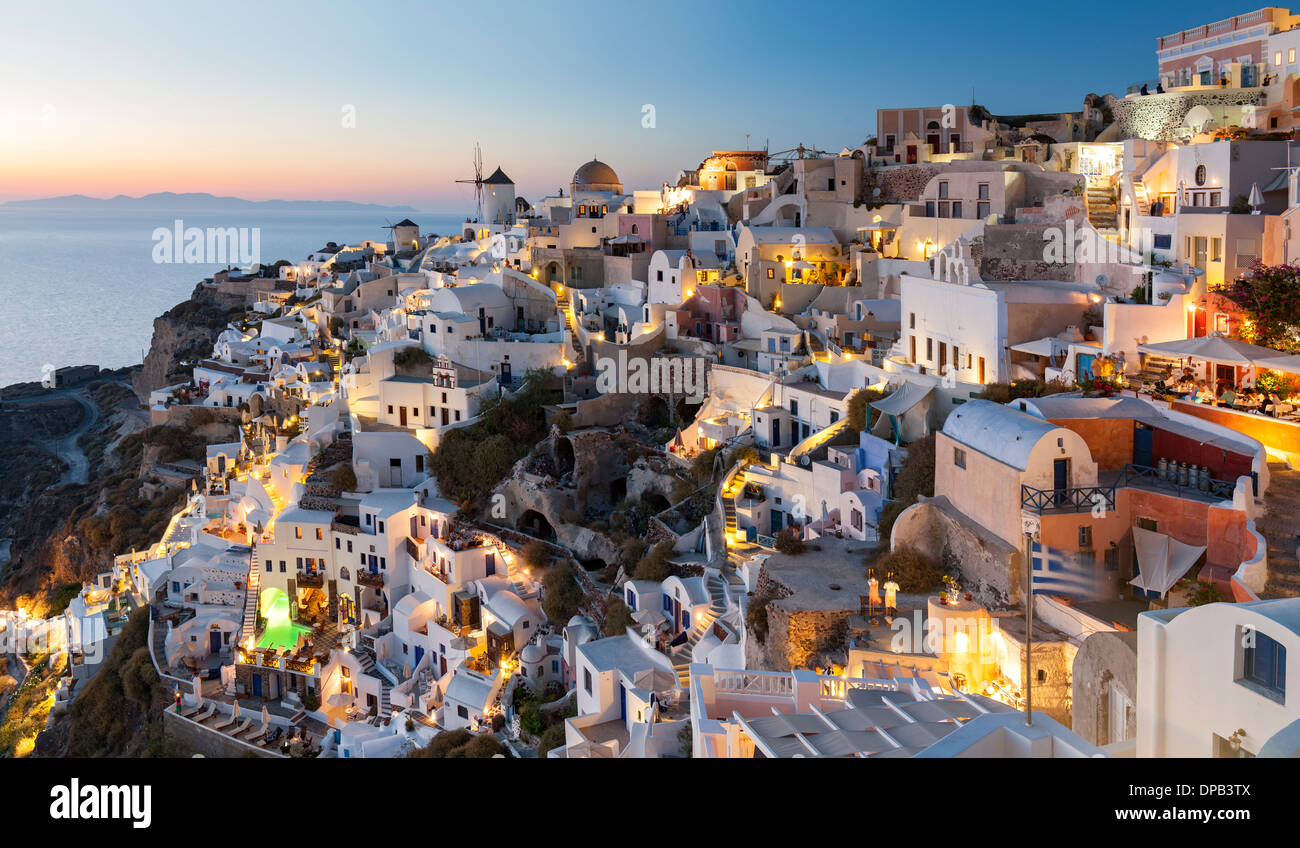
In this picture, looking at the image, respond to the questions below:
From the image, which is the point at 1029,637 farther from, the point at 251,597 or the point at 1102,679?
the point at 251,597

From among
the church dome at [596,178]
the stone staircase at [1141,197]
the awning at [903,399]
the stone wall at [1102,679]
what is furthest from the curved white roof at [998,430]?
the church dome at [596,178]

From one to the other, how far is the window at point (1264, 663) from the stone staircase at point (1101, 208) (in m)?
17.4

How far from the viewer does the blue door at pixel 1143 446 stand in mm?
12898

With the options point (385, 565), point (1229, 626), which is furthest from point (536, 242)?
point (1229, 626)

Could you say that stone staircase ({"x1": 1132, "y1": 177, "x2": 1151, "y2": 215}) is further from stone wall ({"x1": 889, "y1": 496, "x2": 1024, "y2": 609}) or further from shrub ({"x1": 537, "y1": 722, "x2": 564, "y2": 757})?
shrub ({"x1": 537, "y1": 722, "x2": 564, "y2": 757})

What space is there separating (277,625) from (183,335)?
1365 inches

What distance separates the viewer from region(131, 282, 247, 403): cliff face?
174ft

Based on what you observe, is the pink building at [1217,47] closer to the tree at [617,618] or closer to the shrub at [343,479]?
the tree at [617,618]

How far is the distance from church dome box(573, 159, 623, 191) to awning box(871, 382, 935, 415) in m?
27.0

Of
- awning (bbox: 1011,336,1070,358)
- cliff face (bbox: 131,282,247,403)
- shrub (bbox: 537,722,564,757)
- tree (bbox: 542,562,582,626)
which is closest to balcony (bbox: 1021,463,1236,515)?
awning (bbox: 1011,336,1070,358)

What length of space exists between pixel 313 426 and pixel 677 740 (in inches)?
758

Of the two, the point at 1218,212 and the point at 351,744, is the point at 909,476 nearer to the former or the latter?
the point at 1218,212

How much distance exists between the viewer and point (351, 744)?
18.5m

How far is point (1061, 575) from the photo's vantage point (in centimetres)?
1168
